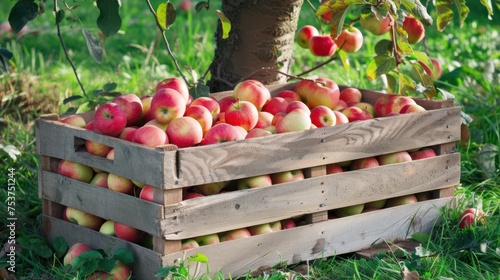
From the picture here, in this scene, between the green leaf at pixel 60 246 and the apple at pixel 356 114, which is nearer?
the green leaf at pixel 60 246

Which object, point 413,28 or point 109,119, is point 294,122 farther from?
point 413,28

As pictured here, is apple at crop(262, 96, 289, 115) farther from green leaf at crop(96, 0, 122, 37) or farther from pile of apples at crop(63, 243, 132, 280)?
pile of apples at crop(63, 243, 132, 280)

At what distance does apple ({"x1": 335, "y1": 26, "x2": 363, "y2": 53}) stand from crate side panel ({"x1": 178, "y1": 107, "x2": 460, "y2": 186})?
61 centimetres

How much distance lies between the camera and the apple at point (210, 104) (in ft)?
9.18

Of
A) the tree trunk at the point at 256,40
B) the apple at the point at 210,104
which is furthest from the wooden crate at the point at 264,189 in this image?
the tree trunk at the point at 256,40

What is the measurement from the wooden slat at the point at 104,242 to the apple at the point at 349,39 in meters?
1.31

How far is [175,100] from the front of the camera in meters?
2.64

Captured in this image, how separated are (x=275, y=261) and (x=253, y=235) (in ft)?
0.38

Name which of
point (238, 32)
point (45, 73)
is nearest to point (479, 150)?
point (238, 32)

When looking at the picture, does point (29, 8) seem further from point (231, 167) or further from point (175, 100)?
point (231, 167)

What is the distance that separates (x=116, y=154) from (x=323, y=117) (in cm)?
71

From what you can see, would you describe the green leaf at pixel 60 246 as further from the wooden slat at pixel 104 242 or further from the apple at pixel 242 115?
the apple at pixel 242 115

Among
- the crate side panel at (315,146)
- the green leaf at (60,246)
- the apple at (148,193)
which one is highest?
the crate side panel at (315,146)

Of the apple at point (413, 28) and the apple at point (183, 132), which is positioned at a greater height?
the apple at point (413, 28)
